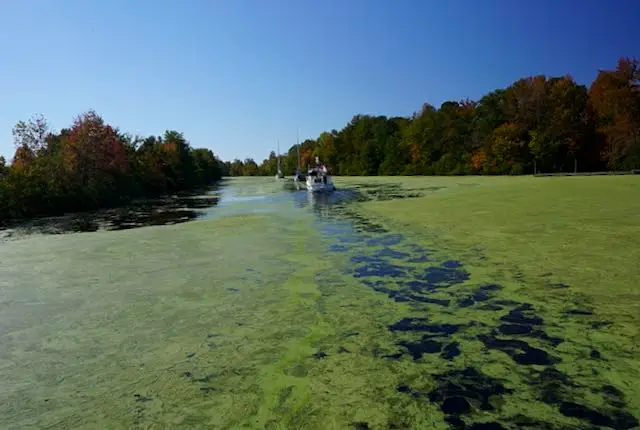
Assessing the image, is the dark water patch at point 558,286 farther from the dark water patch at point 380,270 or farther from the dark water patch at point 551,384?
the dark water patch at point 551,384

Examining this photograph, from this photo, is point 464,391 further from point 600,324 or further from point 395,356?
point 600,324

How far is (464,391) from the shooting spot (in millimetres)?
3291

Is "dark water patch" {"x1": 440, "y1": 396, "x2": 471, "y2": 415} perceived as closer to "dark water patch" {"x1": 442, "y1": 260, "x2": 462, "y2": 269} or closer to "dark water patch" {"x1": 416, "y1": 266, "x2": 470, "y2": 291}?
"dark water patch" {"x1": 416, "y1": 266, "x2": 470, "y2": 291}

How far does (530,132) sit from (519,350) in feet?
177

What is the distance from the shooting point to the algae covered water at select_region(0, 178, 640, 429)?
3.08 meters

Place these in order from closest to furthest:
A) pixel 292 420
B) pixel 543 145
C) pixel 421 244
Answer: pixel 292 420
pixel 421 244
pixel 543 145

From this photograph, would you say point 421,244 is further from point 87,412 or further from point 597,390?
point 87,412

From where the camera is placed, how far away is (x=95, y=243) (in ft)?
40.9

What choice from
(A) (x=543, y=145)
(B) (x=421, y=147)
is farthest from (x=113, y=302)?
(B) (x=421, y=147)

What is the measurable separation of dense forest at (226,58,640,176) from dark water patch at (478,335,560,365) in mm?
44366

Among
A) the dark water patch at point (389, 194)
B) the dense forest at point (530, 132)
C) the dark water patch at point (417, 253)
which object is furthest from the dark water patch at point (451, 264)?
the dense forest at point (530, 132)

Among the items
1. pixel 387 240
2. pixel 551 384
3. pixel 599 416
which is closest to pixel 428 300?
pixel 551 384

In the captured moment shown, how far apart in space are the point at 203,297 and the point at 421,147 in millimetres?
71855

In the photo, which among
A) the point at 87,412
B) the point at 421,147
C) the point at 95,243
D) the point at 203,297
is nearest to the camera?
the point at 87,412
